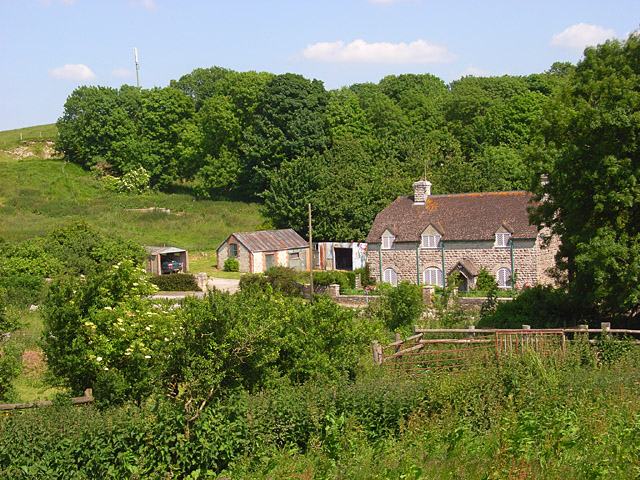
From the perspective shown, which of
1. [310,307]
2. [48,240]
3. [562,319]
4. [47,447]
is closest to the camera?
[47,447]

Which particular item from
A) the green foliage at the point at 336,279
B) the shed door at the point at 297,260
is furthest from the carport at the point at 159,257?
the green foliage at the point at 336,279

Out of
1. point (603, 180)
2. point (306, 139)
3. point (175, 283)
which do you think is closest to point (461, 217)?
point (175, 283)

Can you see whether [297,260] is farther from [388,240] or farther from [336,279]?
[388,240]

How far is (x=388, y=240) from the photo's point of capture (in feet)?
135

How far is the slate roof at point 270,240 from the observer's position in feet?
152

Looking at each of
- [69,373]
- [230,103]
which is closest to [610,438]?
[69,373]

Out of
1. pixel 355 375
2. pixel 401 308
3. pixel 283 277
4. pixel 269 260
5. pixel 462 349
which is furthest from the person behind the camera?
pixel 269 260

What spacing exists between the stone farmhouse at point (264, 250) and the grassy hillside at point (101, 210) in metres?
5.40

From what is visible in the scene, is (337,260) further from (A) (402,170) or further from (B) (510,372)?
(B) (510,372)

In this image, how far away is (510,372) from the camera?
36.9 feet

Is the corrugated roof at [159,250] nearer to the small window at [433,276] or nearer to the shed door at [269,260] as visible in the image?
the shed door at [269,260]

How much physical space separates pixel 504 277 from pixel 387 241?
7791mm

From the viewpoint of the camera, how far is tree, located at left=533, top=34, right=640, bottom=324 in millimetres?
18984

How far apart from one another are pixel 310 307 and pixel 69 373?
5658 millimetres
